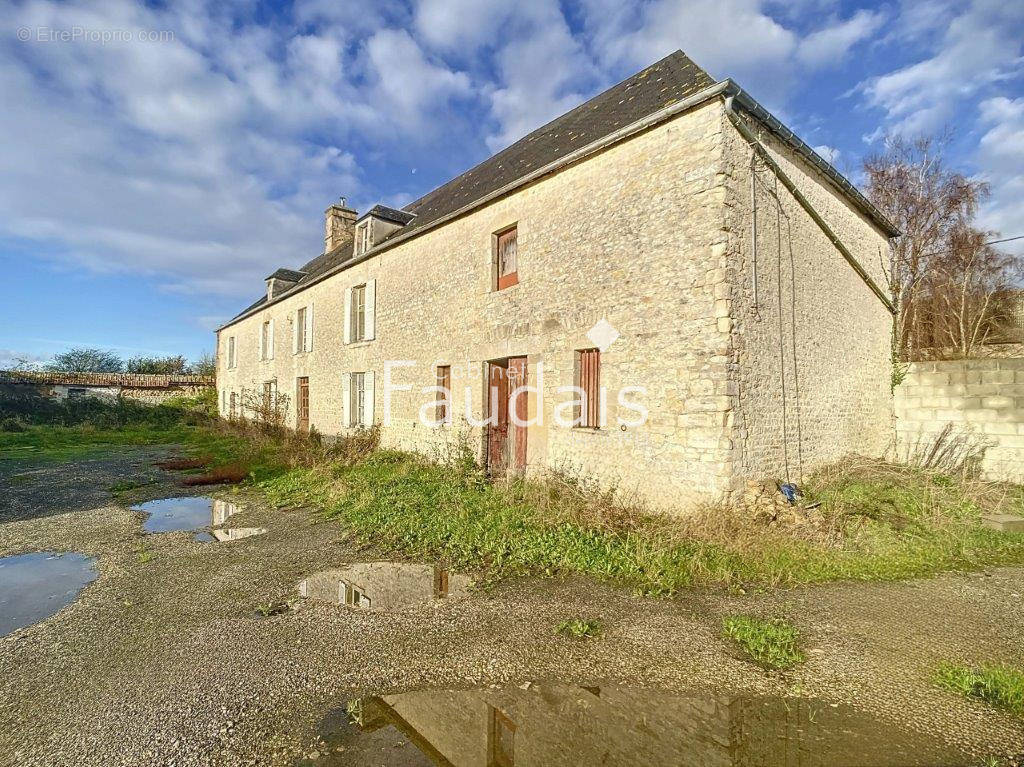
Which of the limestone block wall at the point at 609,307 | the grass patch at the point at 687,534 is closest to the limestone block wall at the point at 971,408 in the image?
the grass patch at the point at 687,534

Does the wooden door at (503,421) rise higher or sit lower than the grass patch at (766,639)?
higher

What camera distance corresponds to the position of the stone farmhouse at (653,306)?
Result: 18.9ft

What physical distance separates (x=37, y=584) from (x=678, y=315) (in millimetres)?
7144

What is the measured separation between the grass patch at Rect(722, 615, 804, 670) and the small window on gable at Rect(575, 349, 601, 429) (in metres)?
3.57

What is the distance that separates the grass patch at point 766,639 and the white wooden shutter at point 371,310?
10.0m

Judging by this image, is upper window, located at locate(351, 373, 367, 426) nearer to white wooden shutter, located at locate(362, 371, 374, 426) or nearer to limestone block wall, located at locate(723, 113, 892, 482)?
white wooden shutter, located at locate(362, 371, 374, 426)

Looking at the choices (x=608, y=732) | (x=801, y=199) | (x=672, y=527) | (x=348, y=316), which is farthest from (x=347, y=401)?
(x=608, y=732)

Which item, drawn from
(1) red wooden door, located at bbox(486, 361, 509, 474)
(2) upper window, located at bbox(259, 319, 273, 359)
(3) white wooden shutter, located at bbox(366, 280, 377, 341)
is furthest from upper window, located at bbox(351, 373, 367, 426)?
(2) upper window, located at bbox(259, 319, 273, 359)

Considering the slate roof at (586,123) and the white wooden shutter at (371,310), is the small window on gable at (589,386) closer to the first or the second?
the slate roof at (586,123)

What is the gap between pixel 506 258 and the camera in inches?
342

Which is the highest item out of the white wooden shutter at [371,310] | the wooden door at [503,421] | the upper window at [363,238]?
the upper window at [363,238]

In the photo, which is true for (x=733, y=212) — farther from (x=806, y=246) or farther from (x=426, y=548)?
(x=426, y=548)

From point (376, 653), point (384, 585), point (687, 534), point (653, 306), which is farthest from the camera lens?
point (653, 306)

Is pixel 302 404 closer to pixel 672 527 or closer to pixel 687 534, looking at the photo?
pixel 672 527
